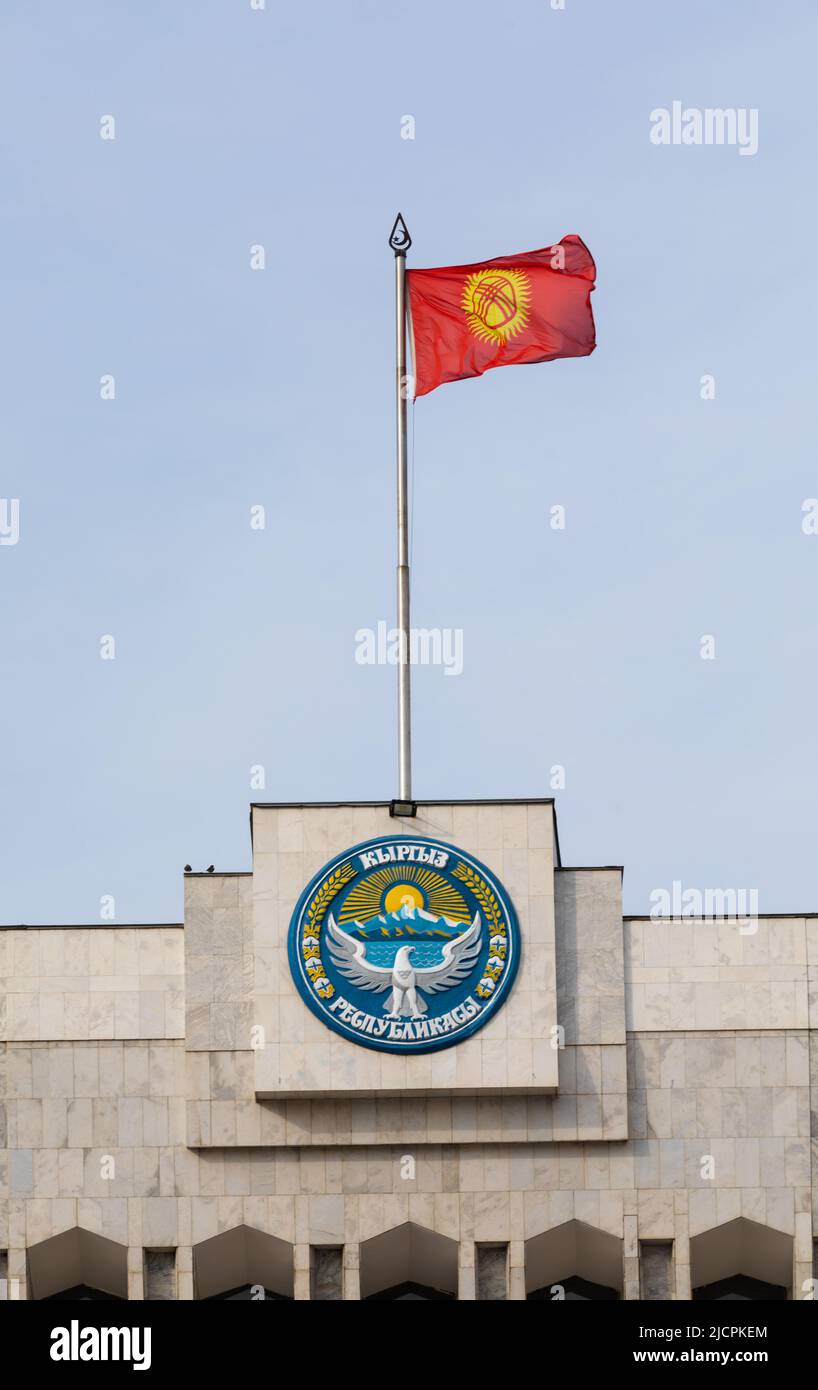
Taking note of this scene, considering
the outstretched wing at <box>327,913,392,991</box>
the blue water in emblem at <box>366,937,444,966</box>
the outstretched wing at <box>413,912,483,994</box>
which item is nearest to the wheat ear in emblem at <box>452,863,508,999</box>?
the outstretched wing at <box>413,912,483,994</box>

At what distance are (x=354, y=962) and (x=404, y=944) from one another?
1.08m

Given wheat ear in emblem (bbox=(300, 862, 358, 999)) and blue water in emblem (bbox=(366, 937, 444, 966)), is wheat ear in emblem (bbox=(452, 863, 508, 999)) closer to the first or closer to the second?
blue water in emblem (bbox=(366, 937, 444, 966))

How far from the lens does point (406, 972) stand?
55.2m

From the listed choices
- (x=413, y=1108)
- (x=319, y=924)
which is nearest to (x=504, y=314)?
(x=319, y=924)

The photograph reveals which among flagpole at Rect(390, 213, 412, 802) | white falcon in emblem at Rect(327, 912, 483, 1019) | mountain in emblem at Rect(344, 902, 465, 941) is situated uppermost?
flagpole at Rect(390, 213, 412, 802)

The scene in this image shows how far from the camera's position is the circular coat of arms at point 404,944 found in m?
55.3

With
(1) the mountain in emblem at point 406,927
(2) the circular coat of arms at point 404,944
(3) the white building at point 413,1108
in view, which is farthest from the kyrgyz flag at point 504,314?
(1) the mountain in emblem at point 406,927

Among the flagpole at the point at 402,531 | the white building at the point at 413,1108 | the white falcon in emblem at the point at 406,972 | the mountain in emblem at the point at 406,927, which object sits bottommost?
the white building at the point at 413,1108

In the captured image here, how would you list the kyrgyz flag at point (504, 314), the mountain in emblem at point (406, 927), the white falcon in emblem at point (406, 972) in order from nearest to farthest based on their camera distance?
the white falcon in emblem at point (406, 972) → the mountain in emblem at point (406, 927) → the kyrgyz flag at point (504, 314)

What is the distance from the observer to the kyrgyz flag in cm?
5828

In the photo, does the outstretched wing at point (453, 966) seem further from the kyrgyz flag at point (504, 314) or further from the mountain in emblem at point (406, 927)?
the kyrgyz flag at point (504, 314)

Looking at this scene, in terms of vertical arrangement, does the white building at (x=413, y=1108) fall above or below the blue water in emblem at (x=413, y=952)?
below
